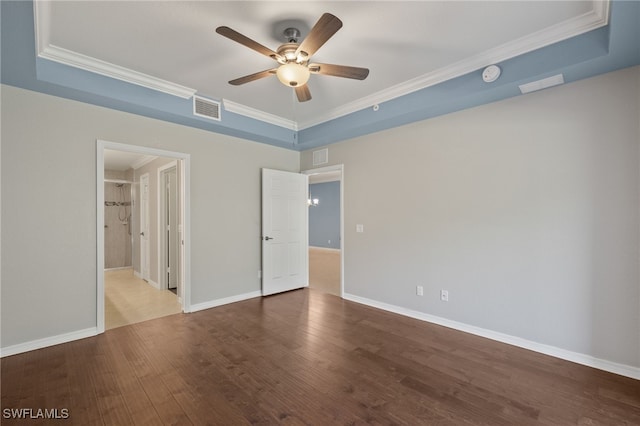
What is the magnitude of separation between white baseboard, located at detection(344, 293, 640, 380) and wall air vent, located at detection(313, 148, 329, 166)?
2409mm

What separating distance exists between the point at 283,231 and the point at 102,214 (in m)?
2.50

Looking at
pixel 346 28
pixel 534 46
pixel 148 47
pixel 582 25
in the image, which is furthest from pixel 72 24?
pixel 582 25

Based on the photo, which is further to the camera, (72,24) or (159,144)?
(159,144)

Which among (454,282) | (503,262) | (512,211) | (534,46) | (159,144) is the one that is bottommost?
(454,282)

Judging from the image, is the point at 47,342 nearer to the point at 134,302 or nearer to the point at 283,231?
the point at 134,302

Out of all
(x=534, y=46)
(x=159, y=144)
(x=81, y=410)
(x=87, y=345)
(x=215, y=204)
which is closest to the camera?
(x=81, y=410)

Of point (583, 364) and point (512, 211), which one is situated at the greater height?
point (512, 211)

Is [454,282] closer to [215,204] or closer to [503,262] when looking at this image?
[503,262]

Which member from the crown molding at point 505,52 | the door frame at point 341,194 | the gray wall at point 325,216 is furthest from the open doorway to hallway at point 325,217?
the crown molding at point 505,52

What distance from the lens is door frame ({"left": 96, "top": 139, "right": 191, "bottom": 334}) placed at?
3188 millimetres

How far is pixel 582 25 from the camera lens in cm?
225

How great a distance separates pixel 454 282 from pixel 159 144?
3960 millimetres

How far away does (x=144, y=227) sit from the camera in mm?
6008

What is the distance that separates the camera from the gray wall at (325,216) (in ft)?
32.3
